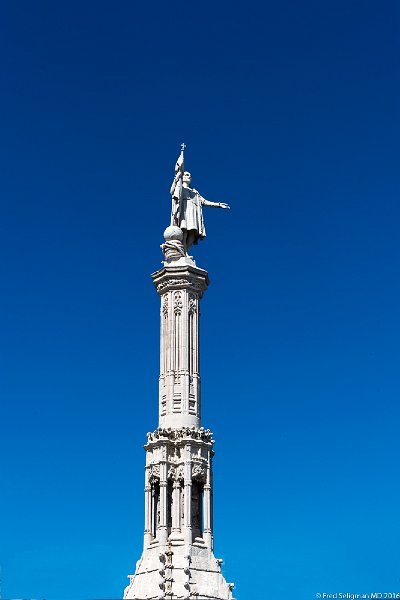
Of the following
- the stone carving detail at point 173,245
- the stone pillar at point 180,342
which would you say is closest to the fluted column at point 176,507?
the stone pillar at point 180,342

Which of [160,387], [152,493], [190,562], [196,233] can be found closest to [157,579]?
[190,562]

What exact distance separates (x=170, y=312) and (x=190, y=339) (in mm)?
1761

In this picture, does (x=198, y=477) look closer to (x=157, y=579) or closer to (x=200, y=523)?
(x=200, y=523)

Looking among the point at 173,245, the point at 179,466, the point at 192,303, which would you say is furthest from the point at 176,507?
the point at 173,245

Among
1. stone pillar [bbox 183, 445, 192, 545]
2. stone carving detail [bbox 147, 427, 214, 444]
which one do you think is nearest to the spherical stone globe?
stone carving detail [bbox 147, 427, 214, 444]

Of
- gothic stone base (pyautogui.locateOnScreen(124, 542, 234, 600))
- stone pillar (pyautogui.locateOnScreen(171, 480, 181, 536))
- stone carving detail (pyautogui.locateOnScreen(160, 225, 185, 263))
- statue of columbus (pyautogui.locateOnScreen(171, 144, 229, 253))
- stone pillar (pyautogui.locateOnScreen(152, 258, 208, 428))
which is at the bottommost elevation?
gothic stone base (pyautogui.locateOnScreen(124, 542, 234, 600))

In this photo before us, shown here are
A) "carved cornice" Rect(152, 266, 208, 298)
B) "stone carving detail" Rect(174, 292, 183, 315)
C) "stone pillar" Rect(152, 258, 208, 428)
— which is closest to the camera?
"stone pillar" Rect(152, 258, 208, 428)

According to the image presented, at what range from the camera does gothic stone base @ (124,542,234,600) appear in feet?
145

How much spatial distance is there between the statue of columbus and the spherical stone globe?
1.64 feet

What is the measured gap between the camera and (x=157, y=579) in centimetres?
4462

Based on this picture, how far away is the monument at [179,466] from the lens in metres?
45.1

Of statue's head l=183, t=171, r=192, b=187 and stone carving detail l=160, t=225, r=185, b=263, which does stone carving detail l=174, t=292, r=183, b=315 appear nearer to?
stone carving detail l=160, t=225, r=185, b=263

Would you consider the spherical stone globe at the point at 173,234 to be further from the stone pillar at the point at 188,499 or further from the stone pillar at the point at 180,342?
the stone pillar at the point at 188,499

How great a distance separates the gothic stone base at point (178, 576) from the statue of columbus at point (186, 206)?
16.7 meters
